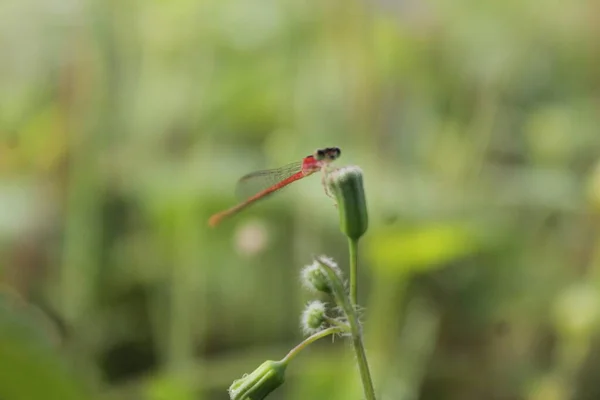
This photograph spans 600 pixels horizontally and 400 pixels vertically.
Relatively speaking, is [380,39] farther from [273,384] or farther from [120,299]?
[273,384]

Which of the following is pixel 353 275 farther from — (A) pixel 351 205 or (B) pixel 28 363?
(B) pixel 28 363

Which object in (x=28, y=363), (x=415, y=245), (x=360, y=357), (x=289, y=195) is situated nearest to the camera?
(x=360, y=357)

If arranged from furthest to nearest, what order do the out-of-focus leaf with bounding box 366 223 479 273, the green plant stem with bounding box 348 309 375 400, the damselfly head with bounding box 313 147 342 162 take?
the out-of-focus leaf with bounding box 366 223 479 273
the damselfly head with bounding box 313 147 342 162
the green plant stem with bounding box 348 309 375 400

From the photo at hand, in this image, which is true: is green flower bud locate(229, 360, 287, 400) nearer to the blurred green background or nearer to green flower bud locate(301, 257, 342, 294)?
green flower bud locate(301, 257, 342, 294)

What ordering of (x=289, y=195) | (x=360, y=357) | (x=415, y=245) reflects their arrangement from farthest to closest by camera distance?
(x=289, y=195), (x=415, y=245), (x=360, y=357)

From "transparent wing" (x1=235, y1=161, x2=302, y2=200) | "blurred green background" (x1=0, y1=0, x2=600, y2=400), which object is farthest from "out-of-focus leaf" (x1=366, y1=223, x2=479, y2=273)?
"transparent wing" (x1=235, y1=161, x2=302, y2=200)

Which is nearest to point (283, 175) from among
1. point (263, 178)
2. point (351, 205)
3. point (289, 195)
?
point (263, 178)

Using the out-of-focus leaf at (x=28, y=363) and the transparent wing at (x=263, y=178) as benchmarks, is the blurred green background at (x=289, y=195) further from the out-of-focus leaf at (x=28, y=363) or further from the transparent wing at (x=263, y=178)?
the transparent wing at (x=263, y=178)
